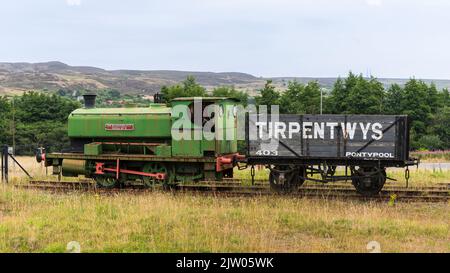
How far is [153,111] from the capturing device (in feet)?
52.0

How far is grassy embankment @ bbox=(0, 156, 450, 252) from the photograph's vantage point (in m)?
8.80

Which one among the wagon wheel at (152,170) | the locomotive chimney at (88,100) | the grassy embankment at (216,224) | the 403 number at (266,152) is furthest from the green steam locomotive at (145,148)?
the grassy embankment at (216,224)

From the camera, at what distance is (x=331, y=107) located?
57594 millimetres

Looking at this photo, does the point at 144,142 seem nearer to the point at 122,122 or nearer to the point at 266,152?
the point at 122,122

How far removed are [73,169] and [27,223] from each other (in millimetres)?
6061

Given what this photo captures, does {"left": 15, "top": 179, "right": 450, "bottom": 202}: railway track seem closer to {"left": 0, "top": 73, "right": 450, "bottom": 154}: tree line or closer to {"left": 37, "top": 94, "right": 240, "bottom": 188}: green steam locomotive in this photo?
{"left": 37, "top": 94, "right": 240, "bottom": 188}: green steam locomotive

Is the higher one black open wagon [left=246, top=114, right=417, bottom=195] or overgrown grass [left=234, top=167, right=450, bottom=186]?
black open wagon [left=246, top=114, right=417, bottom=195]

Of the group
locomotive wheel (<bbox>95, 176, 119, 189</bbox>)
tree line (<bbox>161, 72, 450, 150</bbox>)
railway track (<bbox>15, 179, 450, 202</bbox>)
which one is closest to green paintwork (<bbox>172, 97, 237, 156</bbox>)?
railway track (<bbox>15, 179, 450, 202</bbox>)

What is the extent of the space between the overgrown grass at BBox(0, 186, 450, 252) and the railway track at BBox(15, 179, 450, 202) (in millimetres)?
965

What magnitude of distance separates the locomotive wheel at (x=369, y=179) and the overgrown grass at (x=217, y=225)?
1.17m

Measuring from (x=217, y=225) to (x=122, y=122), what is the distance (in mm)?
6925

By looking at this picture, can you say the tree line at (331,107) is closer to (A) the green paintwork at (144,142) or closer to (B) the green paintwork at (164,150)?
(A) the green paintwork at (144,142)

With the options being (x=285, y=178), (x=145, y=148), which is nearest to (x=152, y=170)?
(x=145, y=148)
